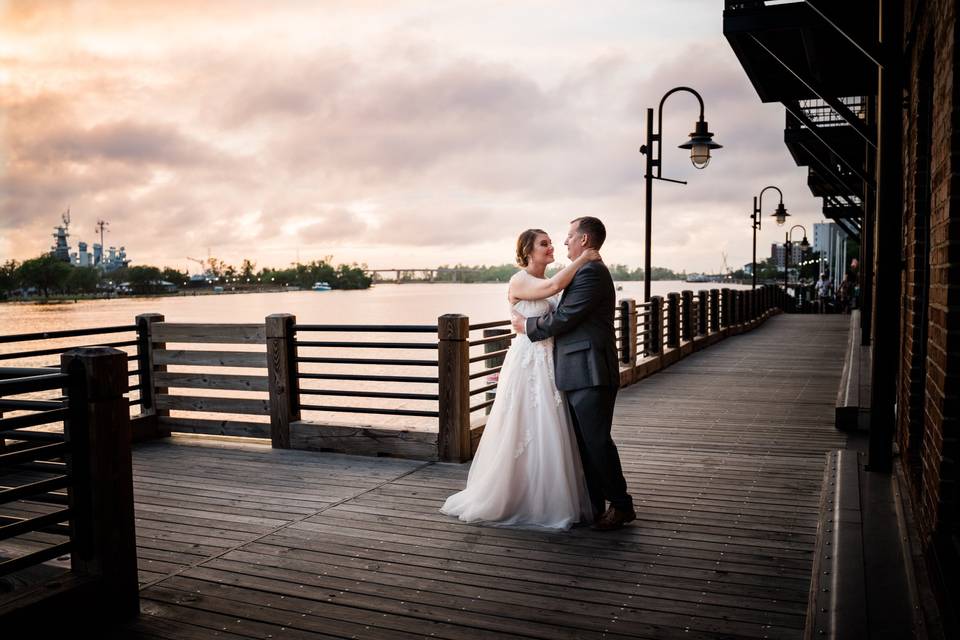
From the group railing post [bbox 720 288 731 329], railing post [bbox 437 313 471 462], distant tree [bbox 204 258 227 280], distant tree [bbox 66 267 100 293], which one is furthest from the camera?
distant tree [bbox 204 258 227 280]

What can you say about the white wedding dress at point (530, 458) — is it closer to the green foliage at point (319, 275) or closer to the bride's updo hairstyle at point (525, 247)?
the bride's updo hairstyle at point (525, 247)

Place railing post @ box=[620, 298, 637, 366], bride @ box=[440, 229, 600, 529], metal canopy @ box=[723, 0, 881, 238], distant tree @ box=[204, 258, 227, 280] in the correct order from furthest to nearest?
distant tree @ box=[204, 258, 227, 280] < railing post @ box=[620, 298, 637, 366] < metal canopy @ box=[723, 0, 881, 238] < bride @ box=[440, 229, 600, 529]

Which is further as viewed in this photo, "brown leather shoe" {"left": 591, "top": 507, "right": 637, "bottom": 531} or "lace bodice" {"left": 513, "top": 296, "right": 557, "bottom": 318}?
"lace bodice" {"left": 513, "top": 296, "right": 557, "bottom": 318}

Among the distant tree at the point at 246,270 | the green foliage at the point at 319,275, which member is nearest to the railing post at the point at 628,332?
the green foliage at the point at 319,275

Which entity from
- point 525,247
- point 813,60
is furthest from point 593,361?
point 813,60

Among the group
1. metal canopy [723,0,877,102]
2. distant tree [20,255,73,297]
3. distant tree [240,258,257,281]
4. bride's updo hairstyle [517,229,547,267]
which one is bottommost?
bride's updo hairstyle [517,229,547,267]

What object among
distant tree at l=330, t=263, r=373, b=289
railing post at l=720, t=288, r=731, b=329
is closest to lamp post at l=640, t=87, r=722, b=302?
railing post at l=720, t=288, r=731, b=329

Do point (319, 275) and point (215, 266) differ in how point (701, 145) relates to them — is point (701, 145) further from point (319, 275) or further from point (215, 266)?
point (215, 266)

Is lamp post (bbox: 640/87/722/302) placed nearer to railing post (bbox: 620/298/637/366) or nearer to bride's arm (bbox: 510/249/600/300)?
railing post (bbox: 620/298/637/366)

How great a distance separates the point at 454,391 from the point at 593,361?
2208mm

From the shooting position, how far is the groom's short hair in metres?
4.99

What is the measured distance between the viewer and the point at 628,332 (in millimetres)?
13039

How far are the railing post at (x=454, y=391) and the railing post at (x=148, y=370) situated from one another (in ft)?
11.3

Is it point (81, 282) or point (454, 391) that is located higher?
point (81, 282)
